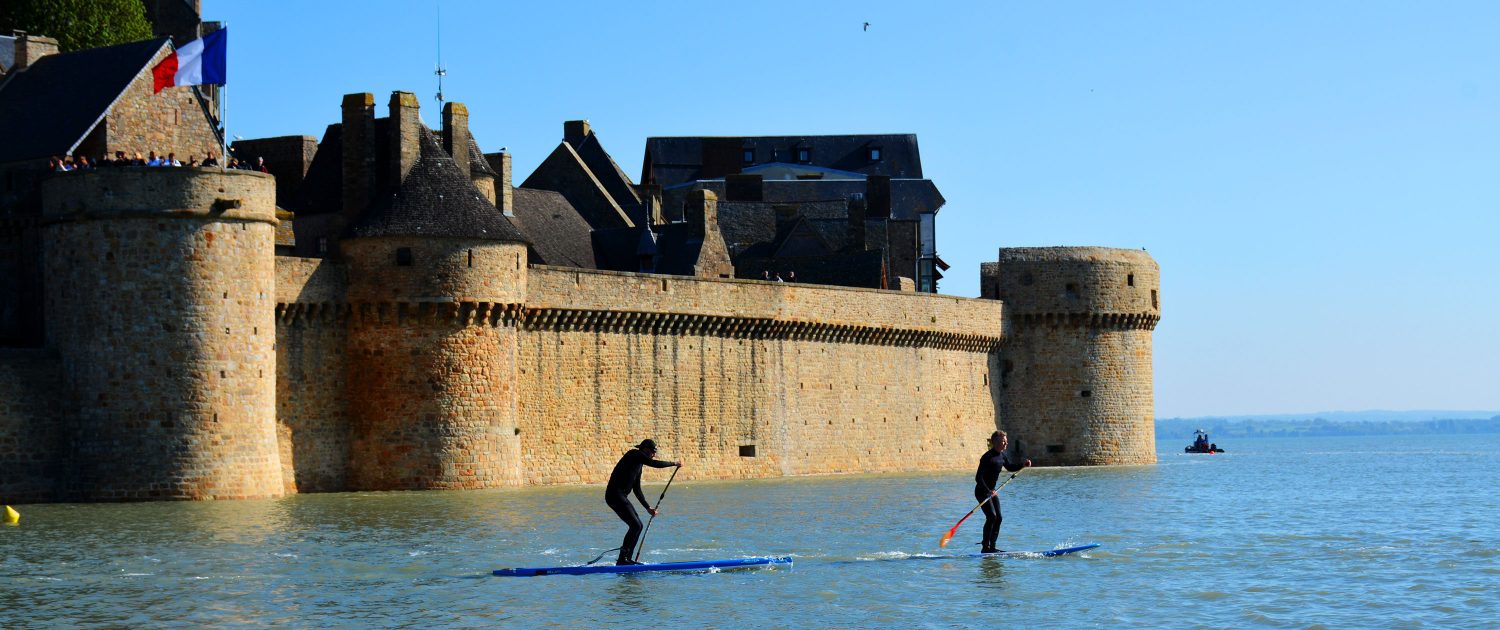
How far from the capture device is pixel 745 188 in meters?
83.1

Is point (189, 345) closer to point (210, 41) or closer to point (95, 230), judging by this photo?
point (95, 230)

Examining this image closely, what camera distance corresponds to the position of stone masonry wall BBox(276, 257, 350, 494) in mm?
44531

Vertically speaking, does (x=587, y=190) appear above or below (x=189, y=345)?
above

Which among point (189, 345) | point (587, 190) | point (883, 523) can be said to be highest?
point (587, 190)

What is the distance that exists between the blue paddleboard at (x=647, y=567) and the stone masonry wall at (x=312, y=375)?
1670 centimetres

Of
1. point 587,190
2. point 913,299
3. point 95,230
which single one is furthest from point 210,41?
point 587,190

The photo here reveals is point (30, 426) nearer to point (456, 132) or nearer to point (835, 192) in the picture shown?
point (456, 132)

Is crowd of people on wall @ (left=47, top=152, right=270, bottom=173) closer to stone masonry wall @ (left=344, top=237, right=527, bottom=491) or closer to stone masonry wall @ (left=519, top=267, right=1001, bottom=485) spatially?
stone masonry wall @ (left=344, top=237, right=527, bottom=491)

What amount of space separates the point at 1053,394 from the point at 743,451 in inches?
501

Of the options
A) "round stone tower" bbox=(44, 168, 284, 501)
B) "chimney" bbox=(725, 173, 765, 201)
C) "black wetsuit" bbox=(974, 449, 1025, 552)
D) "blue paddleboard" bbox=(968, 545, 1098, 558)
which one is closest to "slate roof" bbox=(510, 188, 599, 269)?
"chimney" bbox=(725, 173, 765, 201)

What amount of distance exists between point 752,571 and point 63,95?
915 inches

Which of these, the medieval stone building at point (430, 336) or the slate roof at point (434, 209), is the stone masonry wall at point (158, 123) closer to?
the medieval stone building at point (430, 336)

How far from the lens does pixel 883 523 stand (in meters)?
38.4

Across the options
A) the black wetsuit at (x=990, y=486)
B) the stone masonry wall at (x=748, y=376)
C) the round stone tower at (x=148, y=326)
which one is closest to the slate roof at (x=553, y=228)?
the stone masonry wall at (x=748, y=376)
